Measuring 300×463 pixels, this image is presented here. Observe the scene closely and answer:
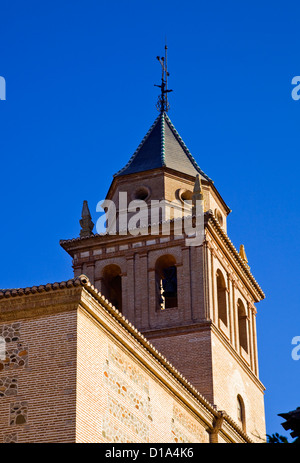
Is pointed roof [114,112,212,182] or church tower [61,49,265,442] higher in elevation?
pointed roof [114,112,212,182]

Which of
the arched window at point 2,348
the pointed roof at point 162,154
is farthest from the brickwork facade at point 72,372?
the pointed roof at point 162,154

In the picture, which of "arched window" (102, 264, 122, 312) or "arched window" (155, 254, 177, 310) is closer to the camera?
"arched window" (155, 254, 177, 310)

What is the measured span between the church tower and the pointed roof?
0.05m

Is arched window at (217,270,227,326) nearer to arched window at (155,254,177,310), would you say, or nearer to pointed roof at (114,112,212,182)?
arched window at (155,254,177,310)

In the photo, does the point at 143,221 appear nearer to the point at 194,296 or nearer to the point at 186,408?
the point at 194,296

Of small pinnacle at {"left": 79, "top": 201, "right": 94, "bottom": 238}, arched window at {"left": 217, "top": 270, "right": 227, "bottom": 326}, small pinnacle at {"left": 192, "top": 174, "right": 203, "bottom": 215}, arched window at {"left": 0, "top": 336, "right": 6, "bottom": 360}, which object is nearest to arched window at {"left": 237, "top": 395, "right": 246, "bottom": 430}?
arched window at {"left": 217, "top": 270, "right": 227, "bottom": 326}

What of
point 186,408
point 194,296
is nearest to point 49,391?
point 186,408

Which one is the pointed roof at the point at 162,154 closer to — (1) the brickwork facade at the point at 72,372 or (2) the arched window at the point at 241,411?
(2) the arched window at the point at 241,411

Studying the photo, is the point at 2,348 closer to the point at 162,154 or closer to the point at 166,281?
the point at 166,281

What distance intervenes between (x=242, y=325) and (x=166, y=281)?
346cm

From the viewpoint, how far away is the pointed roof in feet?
107

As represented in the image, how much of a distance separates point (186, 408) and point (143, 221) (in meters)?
9.45

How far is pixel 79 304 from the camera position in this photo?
18.3 metres

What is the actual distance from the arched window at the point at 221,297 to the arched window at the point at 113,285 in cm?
293
